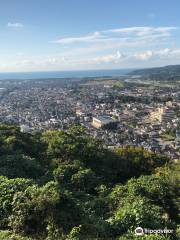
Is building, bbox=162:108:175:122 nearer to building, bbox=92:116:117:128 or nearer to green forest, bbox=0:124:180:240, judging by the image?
building, bbox=92:116:117:128

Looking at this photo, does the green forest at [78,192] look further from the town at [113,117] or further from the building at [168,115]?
the building at [168,115]

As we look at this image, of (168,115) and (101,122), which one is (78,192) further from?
(168,115)

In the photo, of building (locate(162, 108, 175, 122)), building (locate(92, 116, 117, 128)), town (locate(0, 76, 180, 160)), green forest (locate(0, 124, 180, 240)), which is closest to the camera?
green forest (locate(0, 124, 180, 240))

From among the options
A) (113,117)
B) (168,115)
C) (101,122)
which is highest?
(101,122)

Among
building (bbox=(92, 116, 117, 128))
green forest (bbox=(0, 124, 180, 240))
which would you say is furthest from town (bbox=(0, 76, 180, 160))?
green forest (bbox=(0, 124, 180, 240))

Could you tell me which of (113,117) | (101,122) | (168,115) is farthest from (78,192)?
(113,117)

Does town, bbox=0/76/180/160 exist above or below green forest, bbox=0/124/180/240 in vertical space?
A: below

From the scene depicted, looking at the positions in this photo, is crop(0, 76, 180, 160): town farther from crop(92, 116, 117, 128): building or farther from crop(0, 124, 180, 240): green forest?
crop(0, 124, 180, 240): green forest

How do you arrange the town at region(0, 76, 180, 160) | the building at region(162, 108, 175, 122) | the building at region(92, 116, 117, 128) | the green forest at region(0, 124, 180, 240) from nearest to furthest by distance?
the green forest at region(0, 124, 180, 240) < the town at region(0, 76, 180, 160) < the building at region(92, 116, 117, 128) < the building at region(162, 108, 175, 122)

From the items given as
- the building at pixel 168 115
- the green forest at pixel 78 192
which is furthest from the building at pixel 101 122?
the green forest at pixel 78 192

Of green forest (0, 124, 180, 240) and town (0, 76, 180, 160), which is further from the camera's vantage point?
town (0, 76, 180, 160)
